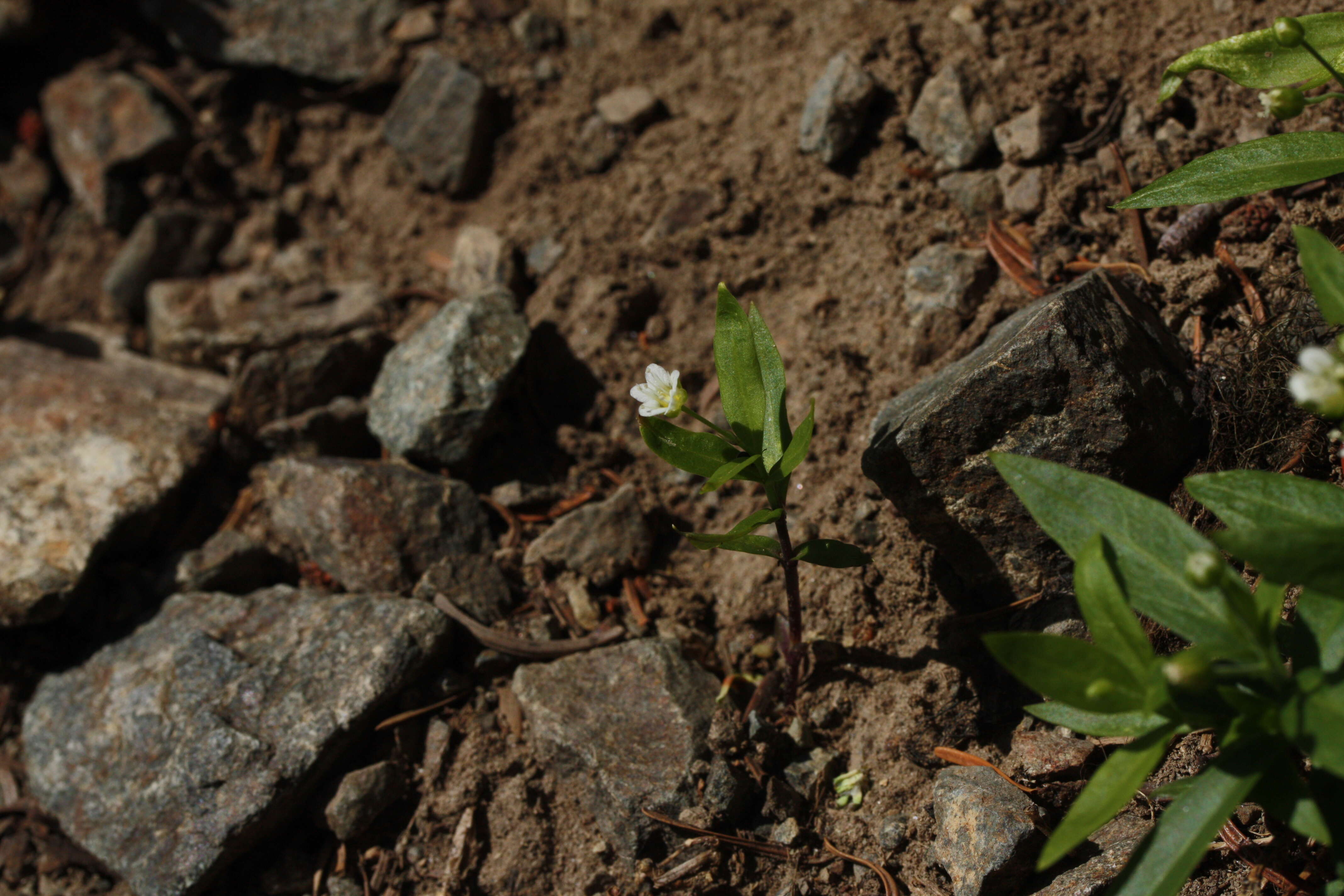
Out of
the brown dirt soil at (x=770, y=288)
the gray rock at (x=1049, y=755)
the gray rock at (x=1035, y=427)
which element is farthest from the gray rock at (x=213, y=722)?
the gray rock at (x=1049, y=755)

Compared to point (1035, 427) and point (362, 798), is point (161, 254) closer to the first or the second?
point (362, 798)

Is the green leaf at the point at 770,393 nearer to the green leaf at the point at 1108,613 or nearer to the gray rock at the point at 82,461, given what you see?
the green leaf at the point at 1108,613

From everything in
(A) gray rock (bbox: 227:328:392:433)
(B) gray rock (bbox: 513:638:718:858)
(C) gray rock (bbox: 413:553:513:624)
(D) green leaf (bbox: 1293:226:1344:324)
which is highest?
(D) green leaf (bbox: 1293:226:1344:324)

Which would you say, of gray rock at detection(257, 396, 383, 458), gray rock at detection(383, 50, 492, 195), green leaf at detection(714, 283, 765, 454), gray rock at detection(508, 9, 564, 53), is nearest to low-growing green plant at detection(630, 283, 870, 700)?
green leaf at detection(714, 283, 765, 454)

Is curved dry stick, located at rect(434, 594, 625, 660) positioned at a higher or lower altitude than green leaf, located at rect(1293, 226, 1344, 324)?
lower

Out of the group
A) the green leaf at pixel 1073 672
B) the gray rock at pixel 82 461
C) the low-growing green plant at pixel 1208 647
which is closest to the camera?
the low-growing green plant at pixel 1208 647

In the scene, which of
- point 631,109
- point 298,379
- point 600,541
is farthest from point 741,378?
point 298,379

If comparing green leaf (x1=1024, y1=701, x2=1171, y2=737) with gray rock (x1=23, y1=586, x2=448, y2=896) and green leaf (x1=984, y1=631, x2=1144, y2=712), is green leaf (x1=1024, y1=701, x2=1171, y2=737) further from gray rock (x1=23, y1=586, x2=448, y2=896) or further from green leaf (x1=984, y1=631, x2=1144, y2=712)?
gray rock (x1=23, y1=586, x2=448, y2=896)
